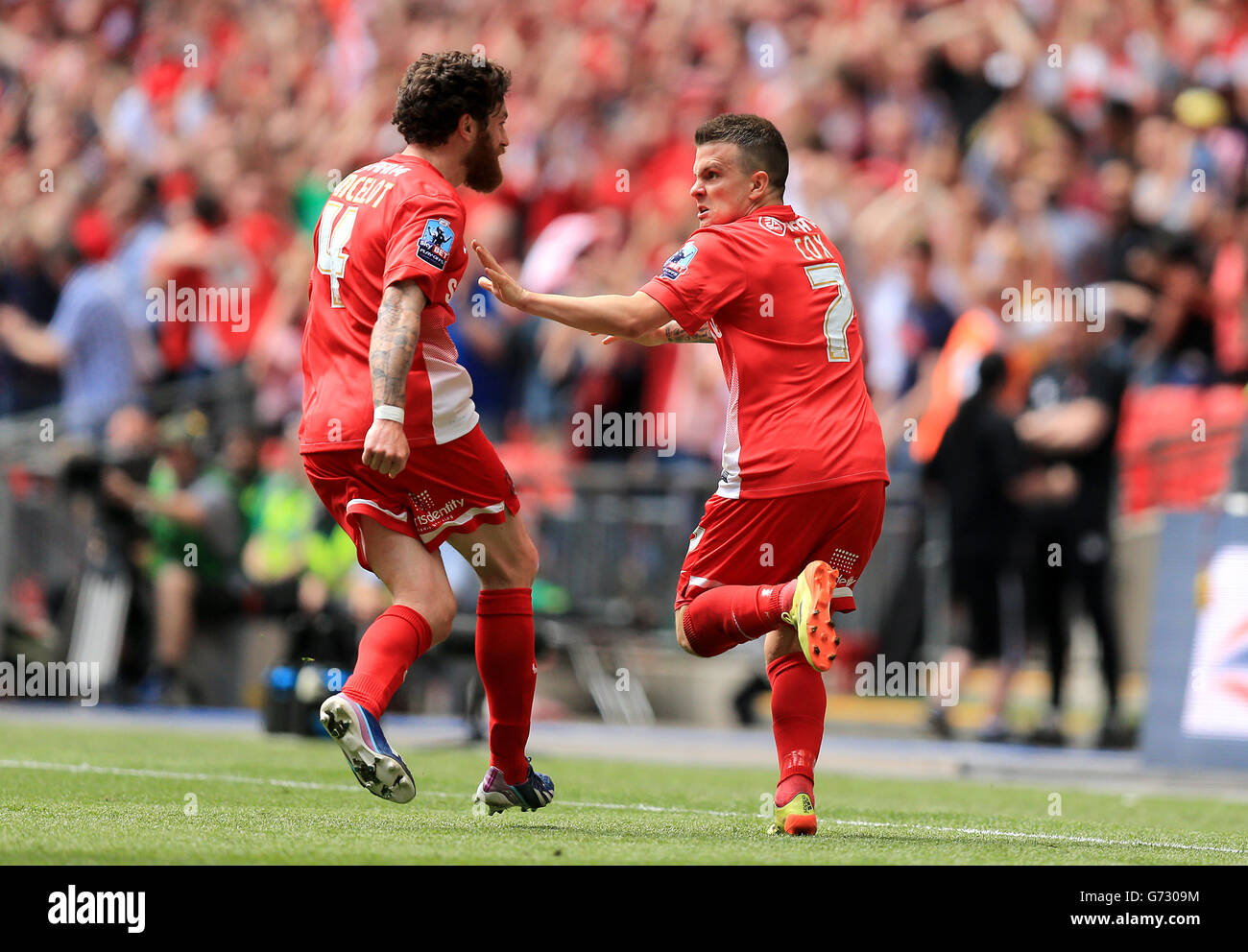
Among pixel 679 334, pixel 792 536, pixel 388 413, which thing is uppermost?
pixel 679 334

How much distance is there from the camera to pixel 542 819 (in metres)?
6.23

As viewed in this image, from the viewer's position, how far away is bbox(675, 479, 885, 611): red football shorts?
5.94 meters

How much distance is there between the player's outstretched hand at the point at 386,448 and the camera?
5316 millimetres

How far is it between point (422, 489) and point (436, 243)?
0.79 metres

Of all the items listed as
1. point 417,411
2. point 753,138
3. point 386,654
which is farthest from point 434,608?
point 753,138

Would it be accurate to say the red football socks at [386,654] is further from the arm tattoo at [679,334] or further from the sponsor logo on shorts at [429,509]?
→ the arm tattoo at [679,334]

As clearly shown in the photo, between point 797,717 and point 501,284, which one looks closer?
point 501,284

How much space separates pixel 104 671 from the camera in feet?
45.3

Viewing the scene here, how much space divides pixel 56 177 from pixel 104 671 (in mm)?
6212

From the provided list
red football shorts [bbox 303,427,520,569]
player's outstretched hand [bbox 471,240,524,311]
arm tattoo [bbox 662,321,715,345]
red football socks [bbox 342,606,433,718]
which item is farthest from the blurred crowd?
red football socks [bbox 342,606,433,718]

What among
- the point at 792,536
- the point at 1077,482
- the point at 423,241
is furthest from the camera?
the point at 1077,482

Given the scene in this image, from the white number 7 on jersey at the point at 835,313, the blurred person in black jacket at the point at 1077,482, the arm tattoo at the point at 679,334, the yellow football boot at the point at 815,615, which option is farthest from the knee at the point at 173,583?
the yellow football boot at the point at 815,615

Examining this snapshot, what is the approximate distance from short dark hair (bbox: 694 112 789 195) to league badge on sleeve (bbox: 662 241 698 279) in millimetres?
391

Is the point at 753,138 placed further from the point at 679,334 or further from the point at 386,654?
the point at 386,654
